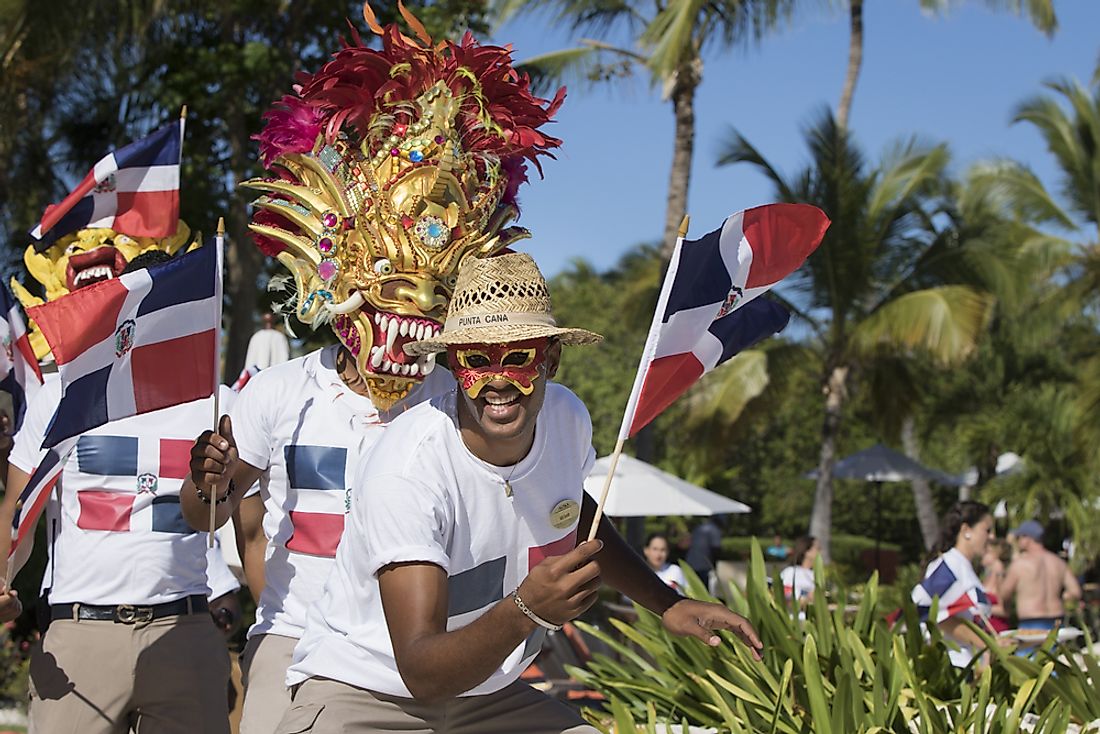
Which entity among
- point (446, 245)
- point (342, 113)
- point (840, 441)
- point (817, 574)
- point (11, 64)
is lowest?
point (840, 441)

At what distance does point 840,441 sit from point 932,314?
16581 mm

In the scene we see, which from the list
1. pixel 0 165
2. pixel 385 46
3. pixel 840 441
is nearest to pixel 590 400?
pixel 840 441

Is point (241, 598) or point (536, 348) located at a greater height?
point (536, 348)

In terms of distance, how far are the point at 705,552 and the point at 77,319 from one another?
46.1 ft

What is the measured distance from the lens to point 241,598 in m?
11.9

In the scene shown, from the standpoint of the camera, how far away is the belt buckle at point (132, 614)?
477 centimetres

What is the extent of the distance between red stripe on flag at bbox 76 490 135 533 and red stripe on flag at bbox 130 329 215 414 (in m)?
0.58

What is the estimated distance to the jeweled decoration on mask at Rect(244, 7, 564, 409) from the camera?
4379mm

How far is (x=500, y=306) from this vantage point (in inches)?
123

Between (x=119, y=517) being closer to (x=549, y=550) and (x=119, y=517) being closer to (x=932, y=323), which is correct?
(x=549, y=550)

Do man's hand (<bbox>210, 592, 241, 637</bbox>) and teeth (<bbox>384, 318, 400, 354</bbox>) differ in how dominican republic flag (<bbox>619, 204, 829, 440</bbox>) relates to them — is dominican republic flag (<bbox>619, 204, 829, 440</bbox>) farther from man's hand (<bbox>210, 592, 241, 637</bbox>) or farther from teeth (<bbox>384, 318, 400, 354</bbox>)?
man's hand (<bbox>210, 592, 241, 637</bbox>)

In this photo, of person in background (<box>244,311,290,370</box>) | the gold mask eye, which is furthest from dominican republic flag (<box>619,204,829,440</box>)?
person in background (<box>244,311,290,370</box>)

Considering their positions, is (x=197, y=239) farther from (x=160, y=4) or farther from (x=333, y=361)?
(x=160, y=4)

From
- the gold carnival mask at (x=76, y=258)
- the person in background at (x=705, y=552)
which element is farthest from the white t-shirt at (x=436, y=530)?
the person in background at (x=705, y=552)
